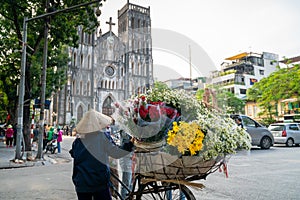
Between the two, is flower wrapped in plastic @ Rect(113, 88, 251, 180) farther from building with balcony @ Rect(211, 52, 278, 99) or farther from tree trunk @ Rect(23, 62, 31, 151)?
building with balcony @ Rect(211, 52, 278, 99)

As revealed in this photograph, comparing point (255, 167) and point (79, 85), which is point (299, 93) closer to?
point (255, 167)

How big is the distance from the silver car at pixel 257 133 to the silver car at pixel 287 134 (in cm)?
303

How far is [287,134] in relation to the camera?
56.5 feet

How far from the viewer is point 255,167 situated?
8.86 m

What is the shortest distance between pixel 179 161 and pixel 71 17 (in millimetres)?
12952

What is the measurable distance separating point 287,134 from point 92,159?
1726 centimetres

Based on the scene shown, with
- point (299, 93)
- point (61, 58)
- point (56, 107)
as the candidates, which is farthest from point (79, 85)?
point (299, 93)

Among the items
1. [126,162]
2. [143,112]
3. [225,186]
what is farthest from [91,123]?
[225,186]

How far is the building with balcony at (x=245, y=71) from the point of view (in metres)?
50.2

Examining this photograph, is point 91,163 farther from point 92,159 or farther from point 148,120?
point 148,120

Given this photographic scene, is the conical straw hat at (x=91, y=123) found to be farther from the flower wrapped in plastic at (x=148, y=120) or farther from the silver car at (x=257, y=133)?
the silver car at (x=257, y=133)

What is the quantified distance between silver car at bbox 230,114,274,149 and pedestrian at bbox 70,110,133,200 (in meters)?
12.2

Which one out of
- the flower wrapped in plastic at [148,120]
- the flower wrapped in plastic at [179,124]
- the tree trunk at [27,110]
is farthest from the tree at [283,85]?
the flower wrapped in plastic at [148,120]

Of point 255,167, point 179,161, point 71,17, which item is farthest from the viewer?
point 71,17
